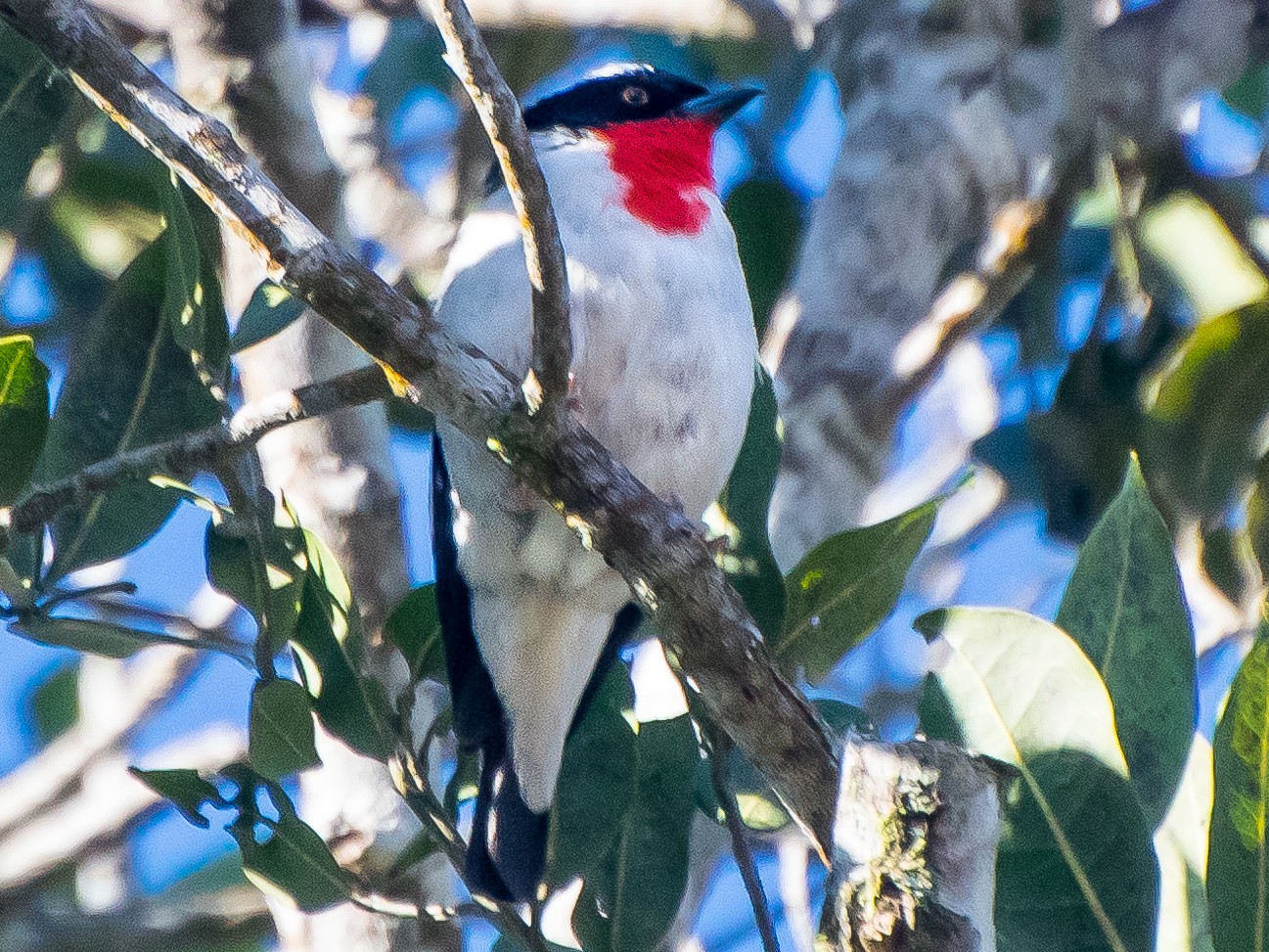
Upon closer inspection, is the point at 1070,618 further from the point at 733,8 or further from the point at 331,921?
the point at 733,8

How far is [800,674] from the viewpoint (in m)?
2.86

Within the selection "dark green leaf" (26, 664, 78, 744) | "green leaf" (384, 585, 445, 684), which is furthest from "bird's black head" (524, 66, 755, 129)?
"dark green leaf" (26, 664, 78, 744)

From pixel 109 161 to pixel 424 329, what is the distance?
2837 mm

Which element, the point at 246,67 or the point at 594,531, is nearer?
the point at 594,531

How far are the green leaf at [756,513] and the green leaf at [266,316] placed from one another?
729 millimetres

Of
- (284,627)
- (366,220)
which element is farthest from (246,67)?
(366,220)

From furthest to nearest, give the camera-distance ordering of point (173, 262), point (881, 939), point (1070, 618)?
1. point (173, 262)
2. point (1070, 618)
3. point (881, 939)

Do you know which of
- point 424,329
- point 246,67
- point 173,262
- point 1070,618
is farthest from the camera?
point 246,67

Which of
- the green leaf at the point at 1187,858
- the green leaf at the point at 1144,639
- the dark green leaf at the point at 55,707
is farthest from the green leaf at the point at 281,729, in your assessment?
the dark green leaf at the point at 55,707

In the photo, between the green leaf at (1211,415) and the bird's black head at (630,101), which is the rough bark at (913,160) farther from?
the green leaf at (1211,415)

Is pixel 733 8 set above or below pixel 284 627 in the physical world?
above

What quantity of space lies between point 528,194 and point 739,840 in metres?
0.93

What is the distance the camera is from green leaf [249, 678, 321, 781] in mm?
2444

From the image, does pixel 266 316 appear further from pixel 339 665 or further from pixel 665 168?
pixel 665 168
